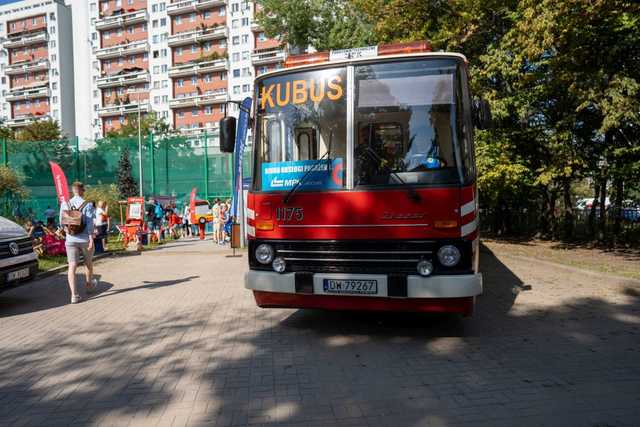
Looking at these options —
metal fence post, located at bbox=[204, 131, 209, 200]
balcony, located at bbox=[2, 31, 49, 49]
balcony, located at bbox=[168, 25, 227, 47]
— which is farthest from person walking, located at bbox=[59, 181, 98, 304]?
balcony, located at bbox=[2, 31, 49, 49]

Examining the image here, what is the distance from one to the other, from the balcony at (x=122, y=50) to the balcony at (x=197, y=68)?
248 inches

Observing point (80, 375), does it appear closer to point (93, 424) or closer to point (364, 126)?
point (93, 424)

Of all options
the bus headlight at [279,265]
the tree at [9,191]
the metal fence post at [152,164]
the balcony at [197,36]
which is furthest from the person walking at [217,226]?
the balcony at [197,36]

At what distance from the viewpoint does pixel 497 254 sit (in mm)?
12891

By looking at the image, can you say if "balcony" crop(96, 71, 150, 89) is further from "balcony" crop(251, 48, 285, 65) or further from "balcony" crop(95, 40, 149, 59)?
"balcony" crop(251, 48, 285, 65)

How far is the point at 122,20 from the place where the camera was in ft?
218

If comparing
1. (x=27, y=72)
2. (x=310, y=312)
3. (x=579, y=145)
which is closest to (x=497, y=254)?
(x=579, y=145)

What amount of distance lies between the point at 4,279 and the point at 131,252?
29.2ft

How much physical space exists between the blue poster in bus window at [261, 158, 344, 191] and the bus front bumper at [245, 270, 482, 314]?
0.95 metres

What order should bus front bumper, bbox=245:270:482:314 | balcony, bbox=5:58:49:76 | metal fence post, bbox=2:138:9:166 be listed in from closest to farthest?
bus front bumper, bbox=245:270:482:314, metal fence post, bbox=2:138:9:166, balcony, bbox=5:58:49:76

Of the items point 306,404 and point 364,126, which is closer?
point 306,404

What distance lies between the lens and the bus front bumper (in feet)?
15.3

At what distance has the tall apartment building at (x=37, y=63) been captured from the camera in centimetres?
7212

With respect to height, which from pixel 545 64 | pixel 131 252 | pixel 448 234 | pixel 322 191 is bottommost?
pixel 131 252
